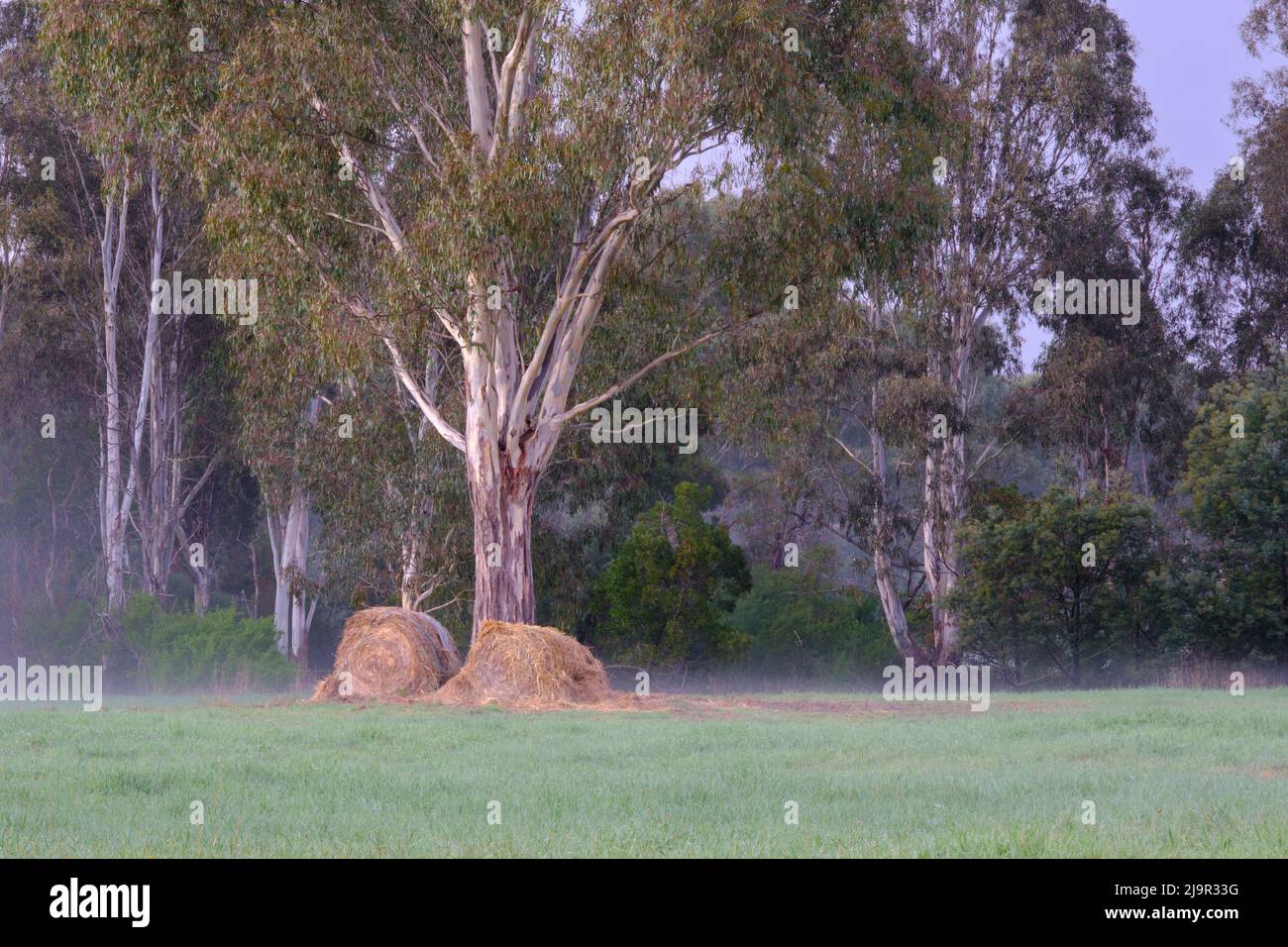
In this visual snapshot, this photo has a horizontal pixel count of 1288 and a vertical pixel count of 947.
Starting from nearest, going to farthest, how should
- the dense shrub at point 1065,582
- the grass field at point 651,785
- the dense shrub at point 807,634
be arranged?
1. the grass field at point 651,785
2. the dense shrub at point 1065,582
3. the dense shrub at point 807,634

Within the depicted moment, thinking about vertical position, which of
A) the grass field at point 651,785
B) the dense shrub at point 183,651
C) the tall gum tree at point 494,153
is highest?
the tall gum tree at point 494,153

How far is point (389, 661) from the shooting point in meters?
18.9

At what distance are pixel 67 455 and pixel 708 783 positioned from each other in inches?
1594

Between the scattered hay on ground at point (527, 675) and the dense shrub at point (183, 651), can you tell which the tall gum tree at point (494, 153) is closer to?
the scattered hay on ground at point (527, 675)

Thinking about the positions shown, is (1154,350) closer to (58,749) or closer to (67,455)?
(58,749)

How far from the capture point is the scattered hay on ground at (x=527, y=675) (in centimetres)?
1752

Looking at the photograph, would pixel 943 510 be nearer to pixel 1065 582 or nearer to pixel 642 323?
pixel 1065 582

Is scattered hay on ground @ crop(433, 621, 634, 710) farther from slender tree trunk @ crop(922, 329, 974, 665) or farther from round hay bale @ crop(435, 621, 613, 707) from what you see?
slender tree trunk @ crop(922, 329, 974, 665)

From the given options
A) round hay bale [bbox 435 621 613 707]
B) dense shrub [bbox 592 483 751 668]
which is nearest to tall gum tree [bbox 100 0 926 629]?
round hay bale [bbox 435 621 613 707]

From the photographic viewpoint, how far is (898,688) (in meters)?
27.2

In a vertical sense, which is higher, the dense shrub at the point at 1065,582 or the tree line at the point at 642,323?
the tree line at the point at 642,323

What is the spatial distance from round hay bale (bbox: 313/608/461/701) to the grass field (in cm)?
334

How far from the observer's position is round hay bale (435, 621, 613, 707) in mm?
17562

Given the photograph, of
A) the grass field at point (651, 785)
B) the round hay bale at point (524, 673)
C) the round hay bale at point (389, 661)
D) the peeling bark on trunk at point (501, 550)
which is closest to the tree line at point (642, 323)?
the peeling bark on trunk at point (501, 550)
